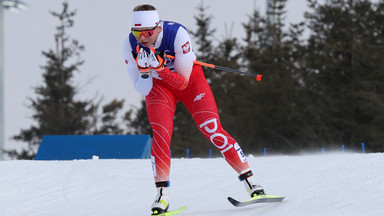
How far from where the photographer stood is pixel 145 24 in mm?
5598

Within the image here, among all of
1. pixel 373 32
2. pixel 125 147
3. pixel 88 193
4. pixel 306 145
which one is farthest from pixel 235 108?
pixel 88 193

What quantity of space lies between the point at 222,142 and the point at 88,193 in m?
2.87

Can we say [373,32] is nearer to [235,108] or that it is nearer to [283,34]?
[235,108]

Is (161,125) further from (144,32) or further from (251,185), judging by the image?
(251,185)

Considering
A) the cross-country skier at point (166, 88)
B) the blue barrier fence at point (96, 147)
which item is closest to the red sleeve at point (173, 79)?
the cross-country skier at point (166, 88)

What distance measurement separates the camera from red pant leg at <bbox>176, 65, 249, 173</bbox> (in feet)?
19.0

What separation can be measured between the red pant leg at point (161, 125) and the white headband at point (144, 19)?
0.57 meters

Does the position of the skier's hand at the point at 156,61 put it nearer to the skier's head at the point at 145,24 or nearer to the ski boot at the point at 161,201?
the skier's head at the point at 145,24

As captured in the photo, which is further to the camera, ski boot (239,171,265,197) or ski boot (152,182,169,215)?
ski boot (239,171,265,197)

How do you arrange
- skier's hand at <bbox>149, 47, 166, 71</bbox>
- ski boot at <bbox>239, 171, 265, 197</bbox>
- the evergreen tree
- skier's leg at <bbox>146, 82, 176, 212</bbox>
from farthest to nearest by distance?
the evergreen tree
ski boot at <bbox>239, 171, 265, 197</bbox>
skier's leg at <bbox>146, 82, 176, 212</bbox>
skier's hand at <bbox>149, 47, 166, 71</bbox>

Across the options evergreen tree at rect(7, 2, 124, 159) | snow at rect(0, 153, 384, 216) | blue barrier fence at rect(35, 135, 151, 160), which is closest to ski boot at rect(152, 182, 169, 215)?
snow at rect(0, 153, 384, 216)

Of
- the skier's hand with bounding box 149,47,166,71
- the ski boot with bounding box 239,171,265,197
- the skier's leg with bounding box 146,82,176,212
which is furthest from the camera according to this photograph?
the ski boot with bounding box 239,171,265,197

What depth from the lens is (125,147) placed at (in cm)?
1377

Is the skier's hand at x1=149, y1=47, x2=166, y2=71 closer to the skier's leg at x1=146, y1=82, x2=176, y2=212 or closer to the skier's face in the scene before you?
the skier's face
